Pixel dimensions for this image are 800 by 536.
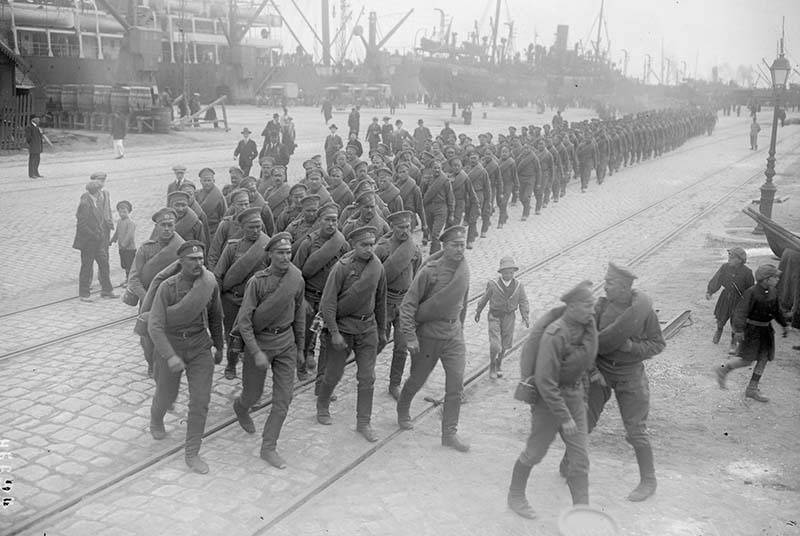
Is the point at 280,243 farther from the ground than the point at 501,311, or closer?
farther from the ground

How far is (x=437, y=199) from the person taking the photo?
42.9 ft

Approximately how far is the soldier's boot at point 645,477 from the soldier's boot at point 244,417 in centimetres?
300

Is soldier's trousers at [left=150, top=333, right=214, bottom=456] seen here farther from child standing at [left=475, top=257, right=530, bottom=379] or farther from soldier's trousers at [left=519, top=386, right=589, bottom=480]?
child standing at [left=475, top=257, right=530, bottom=379]

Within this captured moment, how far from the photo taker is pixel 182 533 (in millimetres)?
4766

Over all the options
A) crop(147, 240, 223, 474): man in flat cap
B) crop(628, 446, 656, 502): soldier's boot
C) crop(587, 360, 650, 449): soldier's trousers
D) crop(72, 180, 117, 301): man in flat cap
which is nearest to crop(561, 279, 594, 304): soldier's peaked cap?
crop(587, 360, 650, 449): soldier's trousers

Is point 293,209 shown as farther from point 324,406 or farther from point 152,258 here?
point 324,406

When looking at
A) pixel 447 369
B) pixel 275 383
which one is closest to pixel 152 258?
pixel 275 383

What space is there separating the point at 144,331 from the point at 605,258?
890 cm

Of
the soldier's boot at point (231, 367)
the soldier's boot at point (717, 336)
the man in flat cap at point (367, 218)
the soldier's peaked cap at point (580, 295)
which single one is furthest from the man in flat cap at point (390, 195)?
the soldier's peaked cap at point (580, 295)

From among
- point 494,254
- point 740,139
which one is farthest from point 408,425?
point 740,139

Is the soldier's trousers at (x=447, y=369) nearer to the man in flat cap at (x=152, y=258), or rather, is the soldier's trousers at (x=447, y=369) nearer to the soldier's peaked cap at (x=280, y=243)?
the soldier's peaked cap at (x=280, y=243)

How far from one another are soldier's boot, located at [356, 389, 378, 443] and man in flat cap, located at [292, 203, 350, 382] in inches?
44.5

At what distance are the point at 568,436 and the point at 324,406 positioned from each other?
2.40 metres

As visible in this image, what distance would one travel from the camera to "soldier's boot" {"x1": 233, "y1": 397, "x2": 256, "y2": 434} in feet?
20.1
